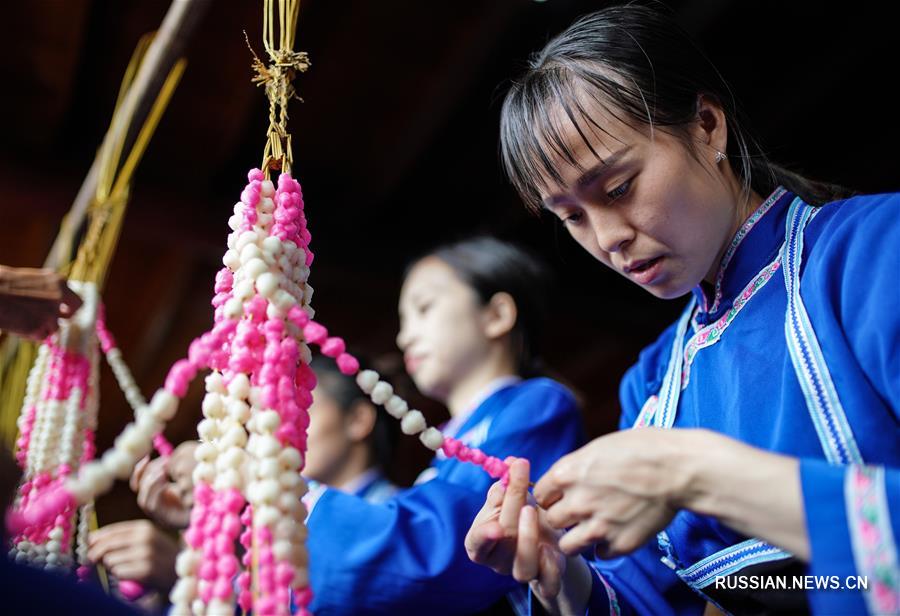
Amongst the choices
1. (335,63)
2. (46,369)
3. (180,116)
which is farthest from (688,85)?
(180,116)

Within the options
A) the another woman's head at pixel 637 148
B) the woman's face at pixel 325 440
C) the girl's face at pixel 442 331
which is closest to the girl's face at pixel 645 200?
the another woman's head at pixel 637 148

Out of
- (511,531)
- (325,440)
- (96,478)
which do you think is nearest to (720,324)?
(511,531)

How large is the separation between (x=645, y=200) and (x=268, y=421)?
429 millimetres

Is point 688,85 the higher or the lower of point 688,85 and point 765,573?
the higher

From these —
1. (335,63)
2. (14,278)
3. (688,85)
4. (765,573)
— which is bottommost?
(765,573)

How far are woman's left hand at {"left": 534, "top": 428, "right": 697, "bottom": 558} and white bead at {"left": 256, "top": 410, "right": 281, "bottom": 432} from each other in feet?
0.76

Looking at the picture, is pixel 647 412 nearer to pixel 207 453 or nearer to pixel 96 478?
pixel 207 453

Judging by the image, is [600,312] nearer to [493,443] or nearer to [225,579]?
[493,443]

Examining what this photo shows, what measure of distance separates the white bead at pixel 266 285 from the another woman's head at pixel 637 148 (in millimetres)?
330

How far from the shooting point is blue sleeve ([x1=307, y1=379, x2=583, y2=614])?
Result: 1091 millimetres

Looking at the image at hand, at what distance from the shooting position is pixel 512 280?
171cm

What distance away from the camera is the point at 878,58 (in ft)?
8.22

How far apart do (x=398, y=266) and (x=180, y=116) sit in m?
0.97

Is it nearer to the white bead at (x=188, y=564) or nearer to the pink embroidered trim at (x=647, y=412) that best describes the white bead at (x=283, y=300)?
the white bead at (x=188, y=564)
